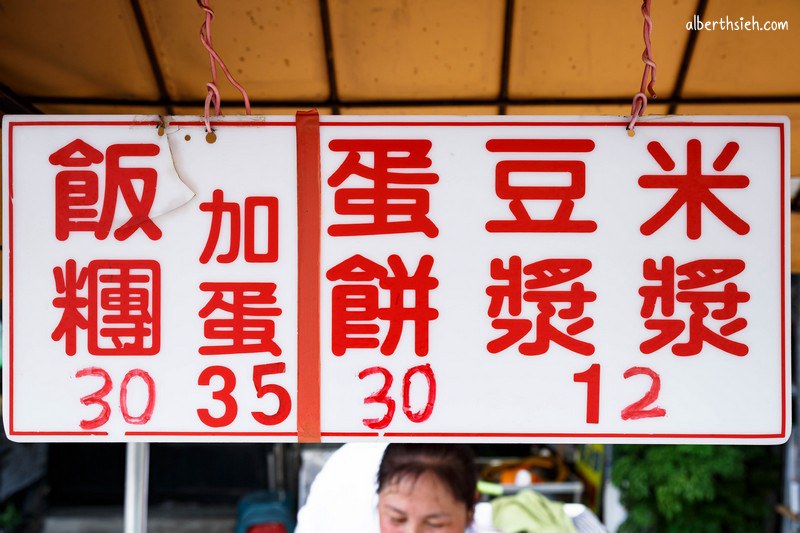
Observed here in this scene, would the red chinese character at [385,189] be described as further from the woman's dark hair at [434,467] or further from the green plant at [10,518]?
the green plant at [10,518]

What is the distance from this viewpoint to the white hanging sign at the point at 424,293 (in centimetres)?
135

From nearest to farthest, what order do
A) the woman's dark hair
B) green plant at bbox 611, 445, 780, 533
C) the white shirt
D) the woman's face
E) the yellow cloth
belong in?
1. the woman's face
2. the woman's dark hair
3. the white shirt
4. the yellow cloth
5. green plant at bbox 611, 445, 780, 533

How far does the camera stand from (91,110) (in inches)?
80.5

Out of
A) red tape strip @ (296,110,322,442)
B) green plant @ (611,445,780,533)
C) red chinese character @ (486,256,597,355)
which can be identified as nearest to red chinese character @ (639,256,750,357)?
red chinese character @ (486,256,597,355)

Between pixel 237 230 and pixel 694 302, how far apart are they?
43.0 inches

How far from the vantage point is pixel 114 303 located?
136 cm

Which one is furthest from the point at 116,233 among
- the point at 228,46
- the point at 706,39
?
the point at 706,39

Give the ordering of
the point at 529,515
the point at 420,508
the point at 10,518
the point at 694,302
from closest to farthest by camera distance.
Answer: the point at 694,302 < the point at 420,508 < the point at 529,515 < the point at 10,518

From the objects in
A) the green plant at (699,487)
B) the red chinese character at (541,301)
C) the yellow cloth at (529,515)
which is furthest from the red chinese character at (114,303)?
the green plant at (699,487)

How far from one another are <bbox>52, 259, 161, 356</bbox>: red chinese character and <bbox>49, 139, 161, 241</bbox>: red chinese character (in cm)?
8

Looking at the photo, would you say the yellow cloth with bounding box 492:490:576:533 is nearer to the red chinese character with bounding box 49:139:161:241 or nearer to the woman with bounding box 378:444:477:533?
the woman with bounding box 378:444:477:533

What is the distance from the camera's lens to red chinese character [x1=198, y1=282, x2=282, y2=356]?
1.36 metres

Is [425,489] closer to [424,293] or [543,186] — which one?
[424,293]

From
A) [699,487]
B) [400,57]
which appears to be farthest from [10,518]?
[699,487]
